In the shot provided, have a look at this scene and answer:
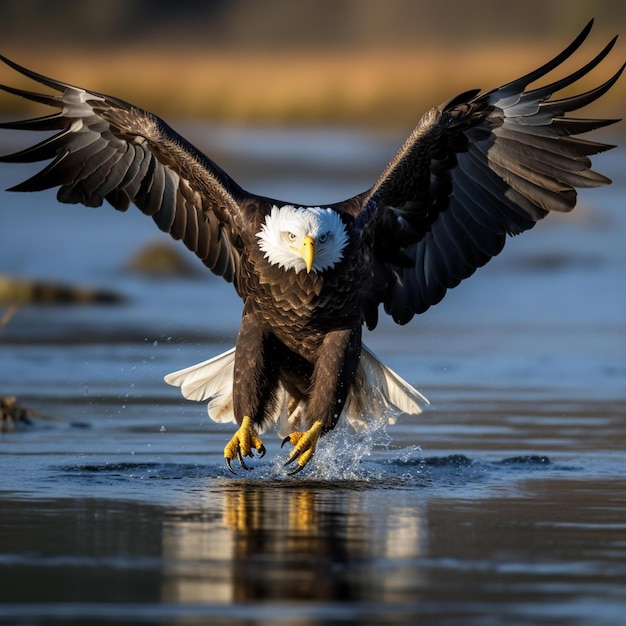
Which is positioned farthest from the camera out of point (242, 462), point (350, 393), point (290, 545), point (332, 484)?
point (350, 393)

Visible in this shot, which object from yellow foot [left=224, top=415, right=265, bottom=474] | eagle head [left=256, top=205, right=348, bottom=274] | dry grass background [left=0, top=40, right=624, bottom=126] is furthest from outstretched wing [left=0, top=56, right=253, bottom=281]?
dry grass background [left=0, top=40, right=624, bottom=126]

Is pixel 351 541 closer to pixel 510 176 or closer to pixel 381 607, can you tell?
pixel 381 607

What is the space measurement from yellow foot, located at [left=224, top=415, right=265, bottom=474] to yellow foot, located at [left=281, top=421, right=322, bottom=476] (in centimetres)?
15

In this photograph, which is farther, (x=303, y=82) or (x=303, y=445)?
(x=303, y=82)

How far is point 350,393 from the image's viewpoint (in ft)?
26.8

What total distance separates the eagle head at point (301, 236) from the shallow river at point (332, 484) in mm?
850

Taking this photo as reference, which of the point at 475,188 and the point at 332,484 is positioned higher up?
the point at 475,188

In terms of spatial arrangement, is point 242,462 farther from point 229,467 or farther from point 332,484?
point 332,484

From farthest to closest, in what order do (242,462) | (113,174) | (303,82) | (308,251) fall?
(303,82) → (113,174) → (242,462) → (308,251)

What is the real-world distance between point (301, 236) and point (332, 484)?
1.02 m

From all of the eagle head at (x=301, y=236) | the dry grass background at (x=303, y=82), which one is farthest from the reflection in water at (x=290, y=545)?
the dry grass background at (x=303, y=82)

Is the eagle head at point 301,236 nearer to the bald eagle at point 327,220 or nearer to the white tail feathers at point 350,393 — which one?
A: the bald eagle at point 327,220

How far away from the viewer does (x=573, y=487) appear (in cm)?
656

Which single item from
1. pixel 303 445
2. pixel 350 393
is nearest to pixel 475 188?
pixel 350 393
